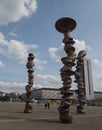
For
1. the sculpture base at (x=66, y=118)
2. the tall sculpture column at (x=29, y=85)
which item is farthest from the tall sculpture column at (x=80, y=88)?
the sculpture base at (x=66, y=118)

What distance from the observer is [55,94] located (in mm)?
195000

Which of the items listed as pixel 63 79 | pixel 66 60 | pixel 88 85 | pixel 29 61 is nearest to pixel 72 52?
pixel 66 60

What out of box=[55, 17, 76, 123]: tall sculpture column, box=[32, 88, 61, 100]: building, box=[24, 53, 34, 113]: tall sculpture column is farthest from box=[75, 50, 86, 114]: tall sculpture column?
box=[32, 88, 61, 100]: building

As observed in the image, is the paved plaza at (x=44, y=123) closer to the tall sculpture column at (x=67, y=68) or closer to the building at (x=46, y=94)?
the tall sculpture column at (x=67, y=68)

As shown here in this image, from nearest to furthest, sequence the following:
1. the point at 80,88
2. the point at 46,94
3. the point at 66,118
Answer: the point at 66,118 → the point at 80,88 → the point at 46,94

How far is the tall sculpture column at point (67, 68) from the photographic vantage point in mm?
22188

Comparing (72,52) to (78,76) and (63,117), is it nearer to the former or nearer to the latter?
(63,117)

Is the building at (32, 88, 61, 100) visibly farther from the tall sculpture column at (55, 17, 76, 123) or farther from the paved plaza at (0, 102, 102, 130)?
the tall sculpture column at (55, 17, 76, 123)

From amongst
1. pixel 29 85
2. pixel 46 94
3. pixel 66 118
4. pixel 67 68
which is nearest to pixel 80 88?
pixel 29 85

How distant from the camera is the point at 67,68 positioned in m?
23.3

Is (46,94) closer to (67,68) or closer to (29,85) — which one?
(29,85)

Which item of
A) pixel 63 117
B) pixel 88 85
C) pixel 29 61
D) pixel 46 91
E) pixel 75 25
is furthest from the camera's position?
pixel 46 91

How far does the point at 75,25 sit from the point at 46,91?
16945 centimetres

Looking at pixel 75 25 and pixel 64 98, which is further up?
pixel 75 25
